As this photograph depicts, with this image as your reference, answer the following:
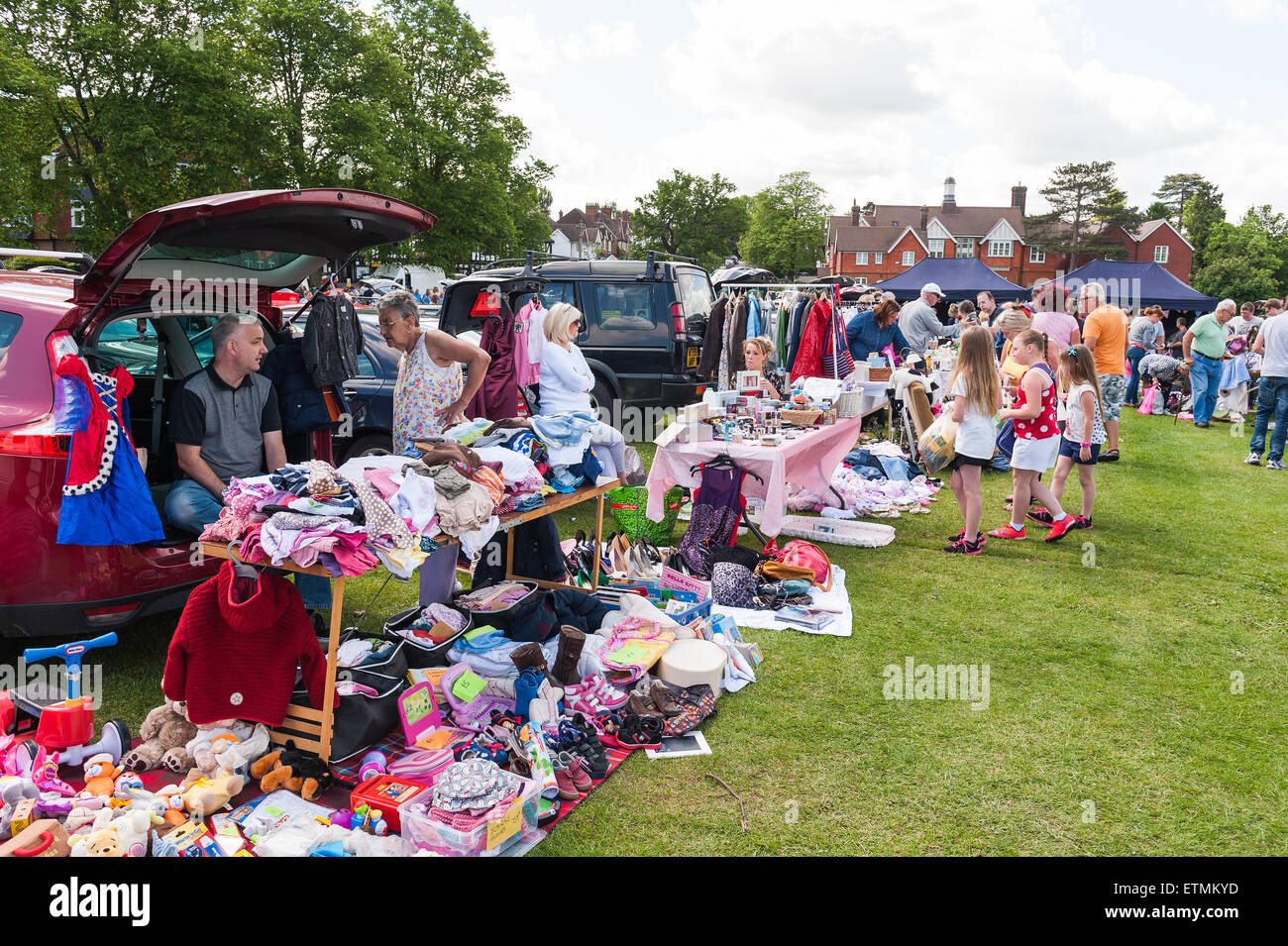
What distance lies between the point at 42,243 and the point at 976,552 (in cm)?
2861

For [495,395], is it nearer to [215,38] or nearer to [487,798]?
[487,798]

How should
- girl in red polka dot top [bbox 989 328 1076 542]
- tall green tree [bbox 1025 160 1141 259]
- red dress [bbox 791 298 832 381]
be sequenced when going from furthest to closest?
1. tall green tree [bbox 1025 160 1141 259]
2. red dress [bbox 791 298 832 381]
3. girl in red polka dot top [bbox 989 328 1076 542]

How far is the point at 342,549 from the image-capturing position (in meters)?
3.19

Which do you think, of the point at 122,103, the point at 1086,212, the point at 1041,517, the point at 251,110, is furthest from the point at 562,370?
the point at 1086,212

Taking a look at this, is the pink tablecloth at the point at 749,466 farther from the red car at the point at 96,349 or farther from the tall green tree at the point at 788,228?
the tall green tree at the point at 788,228

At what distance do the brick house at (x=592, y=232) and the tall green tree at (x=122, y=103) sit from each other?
66.1 meters

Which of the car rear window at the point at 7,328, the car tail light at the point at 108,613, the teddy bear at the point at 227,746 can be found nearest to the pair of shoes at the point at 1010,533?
the teddy bear at the point at 227,746

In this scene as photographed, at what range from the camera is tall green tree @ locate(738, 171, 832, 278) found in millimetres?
67125

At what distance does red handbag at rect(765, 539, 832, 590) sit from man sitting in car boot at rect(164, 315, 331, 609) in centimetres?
331

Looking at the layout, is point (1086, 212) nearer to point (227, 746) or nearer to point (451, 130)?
point (451, 130)

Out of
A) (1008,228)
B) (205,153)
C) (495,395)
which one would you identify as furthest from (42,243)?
(1008,228)

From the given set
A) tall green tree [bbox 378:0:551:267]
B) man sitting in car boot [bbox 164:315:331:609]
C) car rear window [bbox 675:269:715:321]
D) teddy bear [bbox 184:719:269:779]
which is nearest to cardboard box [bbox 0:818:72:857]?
teddy bear [bbox 184:719:269:779]

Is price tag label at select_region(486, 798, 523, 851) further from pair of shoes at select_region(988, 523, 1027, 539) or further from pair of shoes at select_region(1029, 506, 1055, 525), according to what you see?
pair of shoes at select_region(1029, 506, 1055, 525)

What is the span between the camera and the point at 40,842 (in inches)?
110
